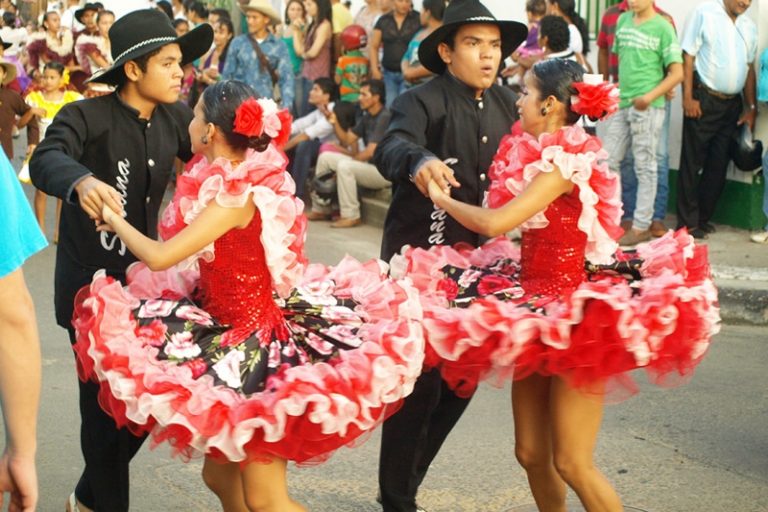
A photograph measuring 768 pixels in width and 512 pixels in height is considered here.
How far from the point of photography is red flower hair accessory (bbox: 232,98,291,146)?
434cm

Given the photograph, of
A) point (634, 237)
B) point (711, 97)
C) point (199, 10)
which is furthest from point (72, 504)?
point (199, 10)

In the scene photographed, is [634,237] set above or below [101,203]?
below

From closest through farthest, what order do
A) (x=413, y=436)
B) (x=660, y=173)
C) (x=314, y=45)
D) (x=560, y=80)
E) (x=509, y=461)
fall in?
(x=560, y=80)
(x=413, y=436)
(x=509, y=461)
(x=660, y=173)
(x=314, y=45)

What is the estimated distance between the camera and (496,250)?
5.28m

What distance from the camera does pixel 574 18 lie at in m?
11.5

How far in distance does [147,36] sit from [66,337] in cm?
391

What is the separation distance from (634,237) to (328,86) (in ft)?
14.4

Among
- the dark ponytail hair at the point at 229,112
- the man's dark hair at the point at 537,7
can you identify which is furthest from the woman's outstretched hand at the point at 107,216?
the man's dark hair at the point at 537,7

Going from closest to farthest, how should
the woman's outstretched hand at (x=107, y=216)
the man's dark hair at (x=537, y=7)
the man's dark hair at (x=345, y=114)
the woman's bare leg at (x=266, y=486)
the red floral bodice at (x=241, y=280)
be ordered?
1. the woman's bare leg at (x=266, y=486)
2. the woman's outstretched hand at (x=107, y=216)
3. the red floral bodice at (x=241, y=280)
4. the man's dark hair at (x=537, y=7)
5. the man's dark hair at (x=345, y=114)

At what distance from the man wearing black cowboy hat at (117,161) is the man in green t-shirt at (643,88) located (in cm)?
619

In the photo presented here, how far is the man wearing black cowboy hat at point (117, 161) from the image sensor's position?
5090 millimetres

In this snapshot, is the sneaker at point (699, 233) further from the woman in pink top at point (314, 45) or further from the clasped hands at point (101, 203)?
the clasped hands at point (101, 203)

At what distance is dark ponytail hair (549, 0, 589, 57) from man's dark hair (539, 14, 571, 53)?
1.72 ft

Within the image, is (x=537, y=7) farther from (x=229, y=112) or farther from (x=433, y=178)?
(x=229, y=112)
